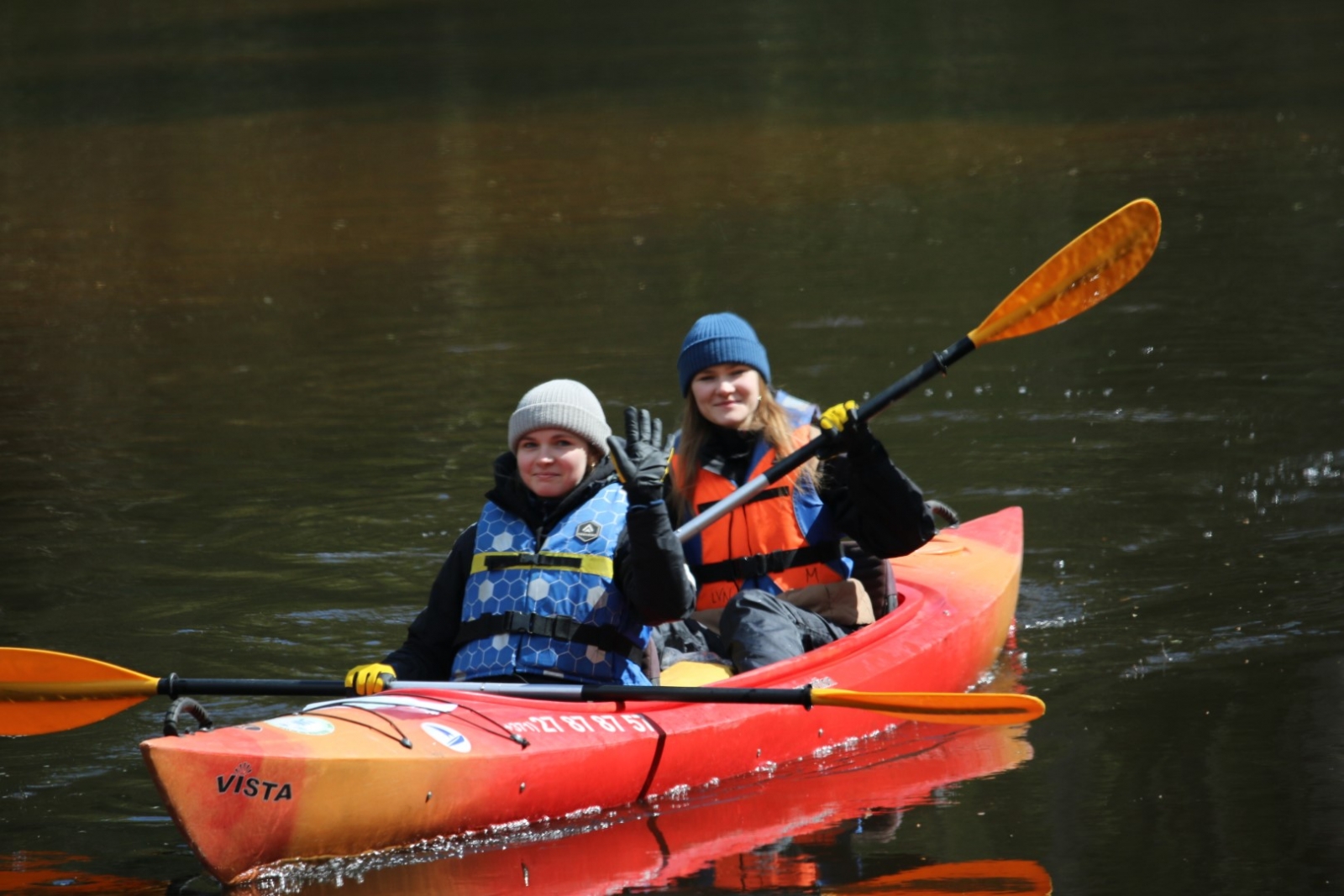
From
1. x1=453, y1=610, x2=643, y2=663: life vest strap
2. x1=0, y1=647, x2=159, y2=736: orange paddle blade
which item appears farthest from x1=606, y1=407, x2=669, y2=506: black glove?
x1=0, y1=647, x2=159, y2=736: orange paddle blade

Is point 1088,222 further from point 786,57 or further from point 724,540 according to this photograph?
point 786,57

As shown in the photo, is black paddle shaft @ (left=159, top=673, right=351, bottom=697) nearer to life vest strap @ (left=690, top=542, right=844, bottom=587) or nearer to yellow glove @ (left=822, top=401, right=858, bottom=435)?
life vest strap @ (left=690, top=542, right=844, bottom=587)

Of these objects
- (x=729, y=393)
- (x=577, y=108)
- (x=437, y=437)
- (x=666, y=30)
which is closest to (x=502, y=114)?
(x=577, y=108)

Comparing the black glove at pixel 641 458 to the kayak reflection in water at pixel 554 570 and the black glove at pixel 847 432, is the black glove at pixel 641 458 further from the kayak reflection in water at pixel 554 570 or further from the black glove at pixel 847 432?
the black glove at pixel 847 432

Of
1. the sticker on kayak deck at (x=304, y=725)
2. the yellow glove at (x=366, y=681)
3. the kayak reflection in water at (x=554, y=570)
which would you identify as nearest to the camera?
the sticker on kayak deck at (x=304, y=725)

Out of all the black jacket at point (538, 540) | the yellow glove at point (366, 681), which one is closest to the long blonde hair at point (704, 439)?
the black jacket at point (538, 540)

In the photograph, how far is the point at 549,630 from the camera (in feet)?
15.4

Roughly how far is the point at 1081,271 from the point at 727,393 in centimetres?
133

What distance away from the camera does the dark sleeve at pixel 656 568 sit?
4.50 m

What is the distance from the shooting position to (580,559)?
4703mm

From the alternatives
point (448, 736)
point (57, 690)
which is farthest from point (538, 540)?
point (57, 690)

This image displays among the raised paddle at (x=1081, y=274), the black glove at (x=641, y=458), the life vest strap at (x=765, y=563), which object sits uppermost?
the raised paddle at (x=1081, y=274)

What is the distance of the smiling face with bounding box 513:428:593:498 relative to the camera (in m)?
4.76

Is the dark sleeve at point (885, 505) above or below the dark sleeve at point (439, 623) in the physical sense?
above
